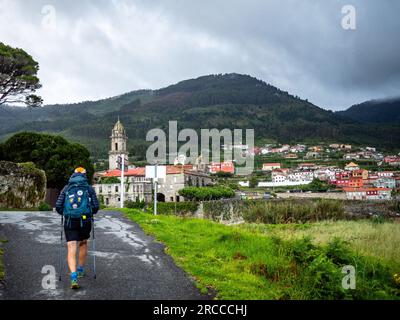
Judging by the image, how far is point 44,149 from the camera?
45.6m

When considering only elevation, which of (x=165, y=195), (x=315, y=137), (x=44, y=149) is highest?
(x=315, y=137)

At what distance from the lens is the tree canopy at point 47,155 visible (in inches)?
1750

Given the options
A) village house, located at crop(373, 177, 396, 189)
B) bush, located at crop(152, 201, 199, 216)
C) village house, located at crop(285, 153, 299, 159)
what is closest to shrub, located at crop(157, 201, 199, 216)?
bush, located at crop(152, 201, 199, 216)

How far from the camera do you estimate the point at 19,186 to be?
19.3 m

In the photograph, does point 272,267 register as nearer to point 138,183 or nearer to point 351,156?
point 138,183

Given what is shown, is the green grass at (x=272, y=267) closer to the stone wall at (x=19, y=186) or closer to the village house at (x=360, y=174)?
the stone wall at (x=19, y=186)

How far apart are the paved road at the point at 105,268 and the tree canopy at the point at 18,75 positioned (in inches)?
658

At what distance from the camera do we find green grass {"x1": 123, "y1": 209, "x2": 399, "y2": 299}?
18.5 ft

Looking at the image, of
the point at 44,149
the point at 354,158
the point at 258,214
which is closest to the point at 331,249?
the point at 258,214

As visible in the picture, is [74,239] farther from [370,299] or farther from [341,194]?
[341,194]

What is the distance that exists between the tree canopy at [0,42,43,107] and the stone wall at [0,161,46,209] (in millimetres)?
7785

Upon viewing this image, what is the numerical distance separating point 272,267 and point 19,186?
16.2 meters

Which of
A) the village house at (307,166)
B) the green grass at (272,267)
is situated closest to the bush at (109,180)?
the green grass at (272,267)
